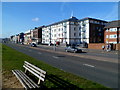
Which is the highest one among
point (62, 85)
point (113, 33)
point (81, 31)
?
point (81, 31)

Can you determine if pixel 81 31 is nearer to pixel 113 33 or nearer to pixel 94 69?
pixel 113 33

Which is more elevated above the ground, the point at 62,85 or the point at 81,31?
the point at 81,31

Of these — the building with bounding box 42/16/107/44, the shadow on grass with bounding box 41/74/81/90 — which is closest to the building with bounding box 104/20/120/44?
the building with bounding box 42/16/107/44

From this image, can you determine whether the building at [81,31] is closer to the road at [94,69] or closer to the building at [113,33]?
the building at [113,33]

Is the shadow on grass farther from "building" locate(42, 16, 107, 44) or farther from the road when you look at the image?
"building" locate(42, 16, 107, 44)

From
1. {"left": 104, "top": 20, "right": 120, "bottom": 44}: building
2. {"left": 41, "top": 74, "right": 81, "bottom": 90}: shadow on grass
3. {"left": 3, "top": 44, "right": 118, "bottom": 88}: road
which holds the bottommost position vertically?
{"left": 3, "top": 44, "right": 118, "bottom": 88}: road

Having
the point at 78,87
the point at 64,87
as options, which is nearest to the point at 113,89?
the point at 78,87

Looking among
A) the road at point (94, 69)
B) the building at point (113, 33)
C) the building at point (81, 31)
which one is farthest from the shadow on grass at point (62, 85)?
the building at point (81, 31)

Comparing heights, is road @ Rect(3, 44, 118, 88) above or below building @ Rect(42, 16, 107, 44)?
below

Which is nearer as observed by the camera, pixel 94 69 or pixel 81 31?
pixel 94 69

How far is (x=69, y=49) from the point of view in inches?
1143

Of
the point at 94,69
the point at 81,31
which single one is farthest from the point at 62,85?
the point at 81,31

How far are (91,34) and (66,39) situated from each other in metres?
14.7

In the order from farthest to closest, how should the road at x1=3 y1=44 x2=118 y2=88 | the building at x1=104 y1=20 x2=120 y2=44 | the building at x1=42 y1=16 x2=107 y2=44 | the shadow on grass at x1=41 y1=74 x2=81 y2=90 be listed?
the building at x1=42 y1=16 x2=107 y2=44 → the building at x1=104 y1=20 x2=120 y2=44 → the road at x1=3 y1=44 x2=118 y2=88 → the shadow on grass at x1=41 y1=74 x2=81 y2=90
